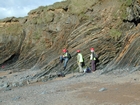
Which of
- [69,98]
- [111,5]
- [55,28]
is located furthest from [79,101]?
[55,28]

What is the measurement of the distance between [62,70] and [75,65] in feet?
3.48

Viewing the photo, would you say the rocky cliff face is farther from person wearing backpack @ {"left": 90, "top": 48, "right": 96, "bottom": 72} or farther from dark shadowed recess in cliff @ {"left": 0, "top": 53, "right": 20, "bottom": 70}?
dark shadowed recess in cliff @ {"left": 0, "top": 53, "right": 20, "bottom": 70}

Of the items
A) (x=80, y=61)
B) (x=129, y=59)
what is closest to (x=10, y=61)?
(x=80, y=61)

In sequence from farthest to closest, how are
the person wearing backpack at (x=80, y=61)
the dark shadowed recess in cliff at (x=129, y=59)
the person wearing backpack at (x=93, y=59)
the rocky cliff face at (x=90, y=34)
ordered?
the person wearing backpack at (x=80, y=61)
the person wearing backpack at (x=93, y=59)
the rocky cliff face at (x=90, y=34)
the dark shadowed recess in cliff at (x=129, y=59)

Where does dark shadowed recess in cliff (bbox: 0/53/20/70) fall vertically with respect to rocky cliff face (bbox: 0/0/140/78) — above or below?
below

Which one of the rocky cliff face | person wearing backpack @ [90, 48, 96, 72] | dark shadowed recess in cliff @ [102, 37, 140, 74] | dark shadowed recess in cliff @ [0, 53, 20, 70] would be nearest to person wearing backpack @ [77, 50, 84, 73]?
person wearing backpack @ [90, 48, 96, 72]

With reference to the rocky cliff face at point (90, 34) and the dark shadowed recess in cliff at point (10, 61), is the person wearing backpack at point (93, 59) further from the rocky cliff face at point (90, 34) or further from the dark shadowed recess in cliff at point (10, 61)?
the dark shadowed recess in cliff at point (10, 61)

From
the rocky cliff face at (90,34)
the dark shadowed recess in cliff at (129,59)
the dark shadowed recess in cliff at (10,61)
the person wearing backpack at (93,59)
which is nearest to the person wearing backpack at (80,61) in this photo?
the person wearing backpack at (93,59)

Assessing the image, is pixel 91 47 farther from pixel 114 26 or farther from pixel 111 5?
pixel 111 5

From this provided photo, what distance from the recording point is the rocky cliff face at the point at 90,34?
18.2 m

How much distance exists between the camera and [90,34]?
71.4 ft

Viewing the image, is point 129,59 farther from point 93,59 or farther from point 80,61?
point 80,61

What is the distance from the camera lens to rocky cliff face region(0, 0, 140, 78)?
18220mm

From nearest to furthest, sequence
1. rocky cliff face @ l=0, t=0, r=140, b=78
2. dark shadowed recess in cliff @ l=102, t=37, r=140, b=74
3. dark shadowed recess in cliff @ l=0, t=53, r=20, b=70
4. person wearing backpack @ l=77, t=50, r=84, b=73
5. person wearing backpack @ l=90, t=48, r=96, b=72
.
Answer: dark shadowed recess in cliff @ l=102, t=37, r=140, b=74
rocky cliff face @ l=0, t=0, r=140, b=78
person wearing backpack @ l=90, t=48, r=96, b=72
person wearing backpack @ l=77, t=50, r=84, b=73
dark shadowed recess in cliff @ l=0, t=53, r=20, b=70
